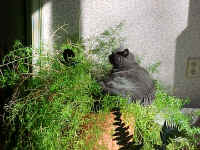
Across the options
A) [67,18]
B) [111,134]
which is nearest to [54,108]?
[111,134]

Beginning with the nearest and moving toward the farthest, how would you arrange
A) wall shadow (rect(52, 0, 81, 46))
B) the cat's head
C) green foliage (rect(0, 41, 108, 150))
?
green foliage (rect(0, 41, 108, 150)) < the cat's head < wall shadow (rect(52, 0, 81, 46))

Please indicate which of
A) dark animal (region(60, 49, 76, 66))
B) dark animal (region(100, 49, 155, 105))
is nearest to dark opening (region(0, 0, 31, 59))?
dark animal (region(60, 49, 76, 66))

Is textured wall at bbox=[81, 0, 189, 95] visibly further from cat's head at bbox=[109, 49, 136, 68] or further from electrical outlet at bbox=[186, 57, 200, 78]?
cat's head at bbox=[109, 49, 136, 68]

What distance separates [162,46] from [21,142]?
776mm

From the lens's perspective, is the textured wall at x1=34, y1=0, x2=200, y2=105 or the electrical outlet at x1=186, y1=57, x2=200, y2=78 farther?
the electrical outlet at x1=186, y1=57, x2=200, y2=78

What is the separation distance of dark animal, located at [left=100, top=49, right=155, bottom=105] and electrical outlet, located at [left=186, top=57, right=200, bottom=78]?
608 mm

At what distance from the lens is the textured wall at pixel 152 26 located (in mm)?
1264

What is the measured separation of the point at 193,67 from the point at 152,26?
11.2 inches

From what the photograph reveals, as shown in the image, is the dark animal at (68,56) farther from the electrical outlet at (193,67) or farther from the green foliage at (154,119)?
the electrical outlet at (193,67)

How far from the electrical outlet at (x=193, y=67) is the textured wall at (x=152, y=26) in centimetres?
2

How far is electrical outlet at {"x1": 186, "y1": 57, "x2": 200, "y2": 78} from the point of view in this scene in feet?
4.99

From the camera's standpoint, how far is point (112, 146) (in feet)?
2.92

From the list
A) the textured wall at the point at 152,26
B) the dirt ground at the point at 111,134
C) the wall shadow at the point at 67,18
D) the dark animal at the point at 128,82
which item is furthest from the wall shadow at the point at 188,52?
the dirt ground at the point at 111,134

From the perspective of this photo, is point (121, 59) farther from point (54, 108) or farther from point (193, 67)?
point (193, 67)
